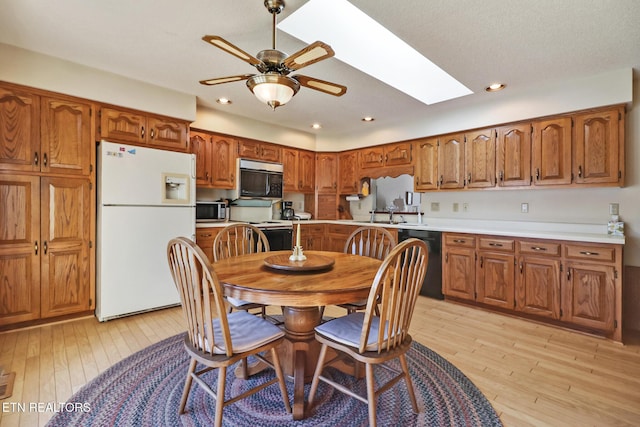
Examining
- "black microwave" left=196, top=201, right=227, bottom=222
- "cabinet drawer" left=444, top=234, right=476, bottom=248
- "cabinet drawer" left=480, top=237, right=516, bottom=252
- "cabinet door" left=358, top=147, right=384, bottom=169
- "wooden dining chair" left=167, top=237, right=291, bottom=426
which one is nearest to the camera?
"wooden dining chair" left=167, top=237, right=291, bottom=426

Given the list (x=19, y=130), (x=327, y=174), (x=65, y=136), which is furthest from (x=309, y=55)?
(x=327, y=174)

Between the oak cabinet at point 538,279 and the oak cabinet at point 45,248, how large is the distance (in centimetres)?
422

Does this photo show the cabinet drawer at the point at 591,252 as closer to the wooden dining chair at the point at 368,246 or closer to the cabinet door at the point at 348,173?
the wooden dining chair at the point at 368,246

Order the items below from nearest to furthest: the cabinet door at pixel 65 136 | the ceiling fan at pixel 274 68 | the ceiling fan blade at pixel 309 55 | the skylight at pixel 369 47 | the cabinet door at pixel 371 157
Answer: the ceiling fan blade at pixel 309 55 < the ceiling fan at pixel 274 68 < the skylight at pixel 369 47 < the cabinet door at pixel 65 136 < the cabinet door at pixel 371 157

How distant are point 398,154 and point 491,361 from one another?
2.95 meters

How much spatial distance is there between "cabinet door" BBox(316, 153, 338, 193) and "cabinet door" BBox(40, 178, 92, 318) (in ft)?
10.7

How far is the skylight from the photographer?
2.13m

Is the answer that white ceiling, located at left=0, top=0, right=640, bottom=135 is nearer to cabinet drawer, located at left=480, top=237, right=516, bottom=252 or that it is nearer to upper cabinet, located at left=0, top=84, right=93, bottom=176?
upper cabinet, located at left=0, top=84, right=93, bottom=176

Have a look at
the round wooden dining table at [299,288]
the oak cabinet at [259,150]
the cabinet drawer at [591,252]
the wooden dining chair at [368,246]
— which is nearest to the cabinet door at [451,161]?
the cabinet drawer at [591,252]

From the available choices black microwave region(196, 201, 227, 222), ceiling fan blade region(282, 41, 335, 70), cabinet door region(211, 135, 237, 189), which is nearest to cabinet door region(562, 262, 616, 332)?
ceiling fan blade region(282, 41, 335, 70)

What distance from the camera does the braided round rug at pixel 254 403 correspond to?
5.17 ft

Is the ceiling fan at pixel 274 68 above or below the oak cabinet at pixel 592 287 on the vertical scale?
above

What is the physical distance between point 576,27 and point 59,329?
15.3 ft

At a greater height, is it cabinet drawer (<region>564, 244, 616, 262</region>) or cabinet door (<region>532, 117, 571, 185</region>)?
cabinet door (<region>532, 117, 571, 185</region>)
